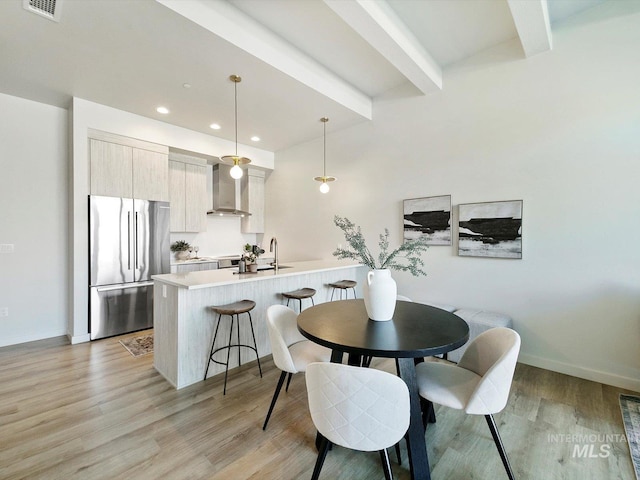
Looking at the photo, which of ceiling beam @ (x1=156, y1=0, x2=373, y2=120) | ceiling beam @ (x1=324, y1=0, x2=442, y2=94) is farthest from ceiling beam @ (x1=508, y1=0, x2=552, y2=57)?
ceiling beam @ (x1=156, y1=0, x2=373, y2=120)

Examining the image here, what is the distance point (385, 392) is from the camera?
1.20 meters

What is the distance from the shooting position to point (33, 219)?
371 centimetres

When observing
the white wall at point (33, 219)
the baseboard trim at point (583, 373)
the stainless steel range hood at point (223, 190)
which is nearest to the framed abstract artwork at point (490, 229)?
the baseboard trim at point (583, 373)

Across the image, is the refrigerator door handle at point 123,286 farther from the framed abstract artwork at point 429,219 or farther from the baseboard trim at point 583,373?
the baseboard trim at point 583,373

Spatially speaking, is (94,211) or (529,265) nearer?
(529,265)

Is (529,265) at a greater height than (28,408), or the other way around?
(529,265)

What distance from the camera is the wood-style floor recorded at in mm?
1666

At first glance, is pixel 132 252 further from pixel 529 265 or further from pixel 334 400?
pixel 529 265

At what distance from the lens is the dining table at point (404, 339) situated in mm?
1424

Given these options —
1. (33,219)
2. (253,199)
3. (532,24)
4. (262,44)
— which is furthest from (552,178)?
(33,219)

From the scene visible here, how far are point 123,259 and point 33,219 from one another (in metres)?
1.16

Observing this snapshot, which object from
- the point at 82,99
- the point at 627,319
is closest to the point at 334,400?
the point at 627,319

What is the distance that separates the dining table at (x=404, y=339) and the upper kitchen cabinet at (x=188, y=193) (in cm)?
398

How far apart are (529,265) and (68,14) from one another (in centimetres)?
488
